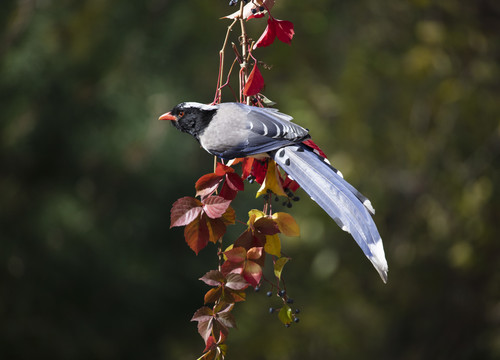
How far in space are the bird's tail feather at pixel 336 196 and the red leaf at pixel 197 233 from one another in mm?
195

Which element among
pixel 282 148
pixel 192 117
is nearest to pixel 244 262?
pixel 282 148

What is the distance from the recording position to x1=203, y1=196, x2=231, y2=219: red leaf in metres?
1.03

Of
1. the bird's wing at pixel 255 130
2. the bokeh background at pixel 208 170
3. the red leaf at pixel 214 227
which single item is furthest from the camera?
the bokeh background at pixel 208 170

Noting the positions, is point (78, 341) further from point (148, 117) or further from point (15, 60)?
point (15, 60)

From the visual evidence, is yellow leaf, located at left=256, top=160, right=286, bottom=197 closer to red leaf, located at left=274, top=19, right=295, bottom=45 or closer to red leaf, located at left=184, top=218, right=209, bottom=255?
red leaf, located at left=184, top=218, right=209, bottom=255

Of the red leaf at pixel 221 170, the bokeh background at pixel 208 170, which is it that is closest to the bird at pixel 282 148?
the red leaf at pixel 221 170

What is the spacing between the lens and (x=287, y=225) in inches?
44.0

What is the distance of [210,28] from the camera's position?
4.61 metres

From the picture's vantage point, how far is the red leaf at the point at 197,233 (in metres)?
1.06

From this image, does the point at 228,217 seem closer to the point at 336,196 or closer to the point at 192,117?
the point at 336,196

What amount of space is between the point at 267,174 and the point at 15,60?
2856 mm

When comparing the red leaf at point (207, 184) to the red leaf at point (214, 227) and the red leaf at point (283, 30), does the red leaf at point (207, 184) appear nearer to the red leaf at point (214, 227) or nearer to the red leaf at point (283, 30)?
the red leaf at point (214, 227)

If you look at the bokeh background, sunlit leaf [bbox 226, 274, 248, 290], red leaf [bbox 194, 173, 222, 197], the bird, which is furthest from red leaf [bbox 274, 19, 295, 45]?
the bokeh background

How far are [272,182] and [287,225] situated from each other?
92mm
